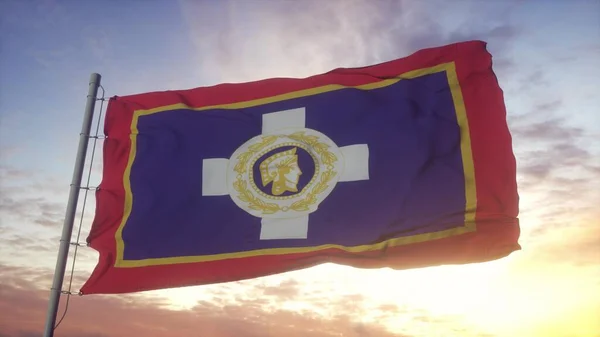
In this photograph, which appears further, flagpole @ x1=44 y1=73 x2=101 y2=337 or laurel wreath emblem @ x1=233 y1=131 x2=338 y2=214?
laurel wreath emblem @ x1=233 y1=131 x2=338 y2=214

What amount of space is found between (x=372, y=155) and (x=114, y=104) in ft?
15.8

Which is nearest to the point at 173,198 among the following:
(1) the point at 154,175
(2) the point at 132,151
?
(1) the point at 154,175

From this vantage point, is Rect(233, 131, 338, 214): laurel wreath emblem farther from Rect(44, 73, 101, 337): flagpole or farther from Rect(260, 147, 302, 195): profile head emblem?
Rect(44, 73, 101, 337): flagpole

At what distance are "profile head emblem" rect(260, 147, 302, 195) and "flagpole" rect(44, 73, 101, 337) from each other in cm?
292

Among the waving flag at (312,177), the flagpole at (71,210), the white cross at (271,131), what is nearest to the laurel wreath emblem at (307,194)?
the waving flag at (312,177)

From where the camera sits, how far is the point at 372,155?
9414 millimetres

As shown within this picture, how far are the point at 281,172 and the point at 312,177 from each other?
1.82ft

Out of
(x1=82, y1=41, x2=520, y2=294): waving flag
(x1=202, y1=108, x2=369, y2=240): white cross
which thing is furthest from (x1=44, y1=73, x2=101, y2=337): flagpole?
(x1=202, y1=108, x2=369, y2=240): white cross

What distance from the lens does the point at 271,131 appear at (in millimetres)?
10180

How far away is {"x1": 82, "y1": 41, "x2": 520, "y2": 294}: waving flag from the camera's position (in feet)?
28.4

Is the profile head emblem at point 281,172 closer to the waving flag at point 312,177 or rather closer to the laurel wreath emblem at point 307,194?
the waving flag at point 312,177

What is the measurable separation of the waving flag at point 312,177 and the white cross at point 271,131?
0.02 meters

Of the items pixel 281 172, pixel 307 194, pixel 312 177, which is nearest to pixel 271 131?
pixel 281 172

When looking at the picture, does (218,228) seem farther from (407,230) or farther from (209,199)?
(407,230)
